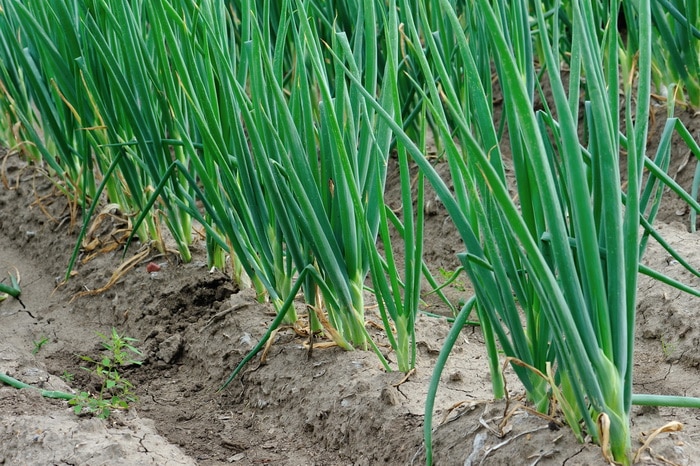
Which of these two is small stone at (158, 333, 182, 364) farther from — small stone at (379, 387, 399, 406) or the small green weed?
small stone at (379, 387, 399, 406)

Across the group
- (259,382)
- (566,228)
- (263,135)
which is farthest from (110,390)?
(566,228)

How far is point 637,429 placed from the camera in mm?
1315

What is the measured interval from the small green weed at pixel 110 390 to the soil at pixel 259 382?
0.02 metres

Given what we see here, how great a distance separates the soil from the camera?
1453 mm

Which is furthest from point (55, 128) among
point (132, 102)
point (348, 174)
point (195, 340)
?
point (348, 174)

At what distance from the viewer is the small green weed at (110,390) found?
176 cm

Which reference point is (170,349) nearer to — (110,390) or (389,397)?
(110,390)

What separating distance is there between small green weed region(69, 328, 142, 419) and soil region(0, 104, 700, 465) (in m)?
0.02

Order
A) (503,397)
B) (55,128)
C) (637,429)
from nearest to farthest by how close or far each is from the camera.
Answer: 1. (637,429)
2. (503,397)
3. (55,128)

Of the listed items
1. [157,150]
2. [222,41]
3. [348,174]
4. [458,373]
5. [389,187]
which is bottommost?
[389,187]

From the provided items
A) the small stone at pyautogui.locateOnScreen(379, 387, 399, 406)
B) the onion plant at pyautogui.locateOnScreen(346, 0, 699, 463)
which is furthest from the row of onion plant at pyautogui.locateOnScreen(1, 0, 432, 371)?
the onion plant at pyautogui.locateOnScreen(346, 0, 699, 463)

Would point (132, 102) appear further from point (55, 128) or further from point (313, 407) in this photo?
point (313, 407)

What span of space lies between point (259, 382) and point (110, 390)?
378 mm

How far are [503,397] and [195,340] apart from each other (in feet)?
3.17
